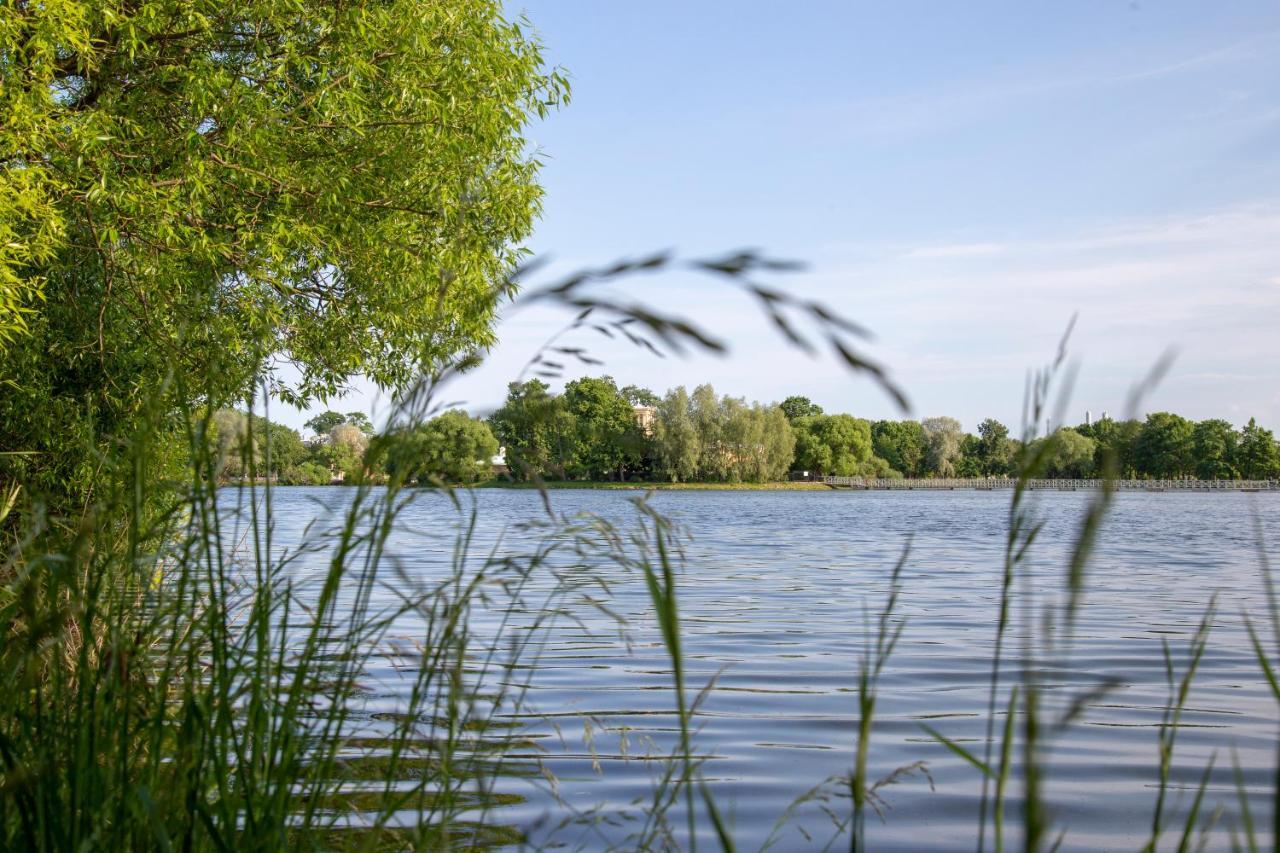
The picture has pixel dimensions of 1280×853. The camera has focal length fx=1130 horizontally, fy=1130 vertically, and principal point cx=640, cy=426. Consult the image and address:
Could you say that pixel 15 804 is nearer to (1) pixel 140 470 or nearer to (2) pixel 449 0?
(1) pixel 140 470

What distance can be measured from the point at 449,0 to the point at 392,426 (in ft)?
34.7

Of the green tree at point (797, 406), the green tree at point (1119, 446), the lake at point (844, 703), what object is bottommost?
the lake at point (844, 703)

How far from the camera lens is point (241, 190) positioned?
10.7 m

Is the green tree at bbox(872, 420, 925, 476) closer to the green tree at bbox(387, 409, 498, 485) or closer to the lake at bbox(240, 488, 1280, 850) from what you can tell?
the lake at bbox(240, 488, 1280, 850)

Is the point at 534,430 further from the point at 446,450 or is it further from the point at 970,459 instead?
the point at 970,459

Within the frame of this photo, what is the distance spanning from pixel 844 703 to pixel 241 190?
726cm

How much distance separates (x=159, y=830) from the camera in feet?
4.76

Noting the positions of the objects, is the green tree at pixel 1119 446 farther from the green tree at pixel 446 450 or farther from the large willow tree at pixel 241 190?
the large willow tree at pixel 241 190

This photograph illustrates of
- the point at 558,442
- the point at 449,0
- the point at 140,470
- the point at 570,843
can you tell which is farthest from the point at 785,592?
the point at 140,470

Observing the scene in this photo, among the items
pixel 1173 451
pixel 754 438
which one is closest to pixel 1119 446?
pixel 754 438

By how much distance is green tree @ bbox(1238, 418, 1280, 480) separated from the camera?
133500 mm

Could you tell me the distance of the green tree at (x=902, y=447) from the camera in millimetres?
152500

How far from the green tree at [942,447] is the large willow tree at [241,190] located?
142 meters

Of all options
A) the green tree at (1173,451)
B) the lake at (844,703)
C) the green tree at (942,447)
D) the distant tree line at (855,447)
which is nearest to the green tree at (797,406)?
the distant tree line at (855,447)
